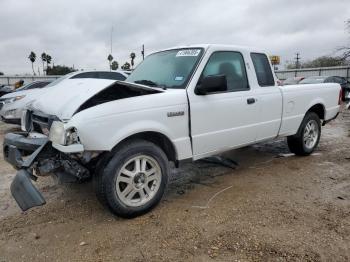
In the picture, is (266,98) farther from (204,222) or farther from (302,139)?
(204,222)

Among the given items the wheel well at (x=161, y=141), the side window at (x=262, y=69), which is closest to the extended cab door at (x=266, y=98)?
the side window at (x=262, y=69)

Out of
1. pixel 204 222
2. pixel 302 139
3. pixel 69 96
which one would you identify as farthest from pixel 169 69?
pixel 302 139

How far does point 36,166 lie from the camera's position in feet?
11.4

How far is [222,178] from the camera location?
5.07 metres

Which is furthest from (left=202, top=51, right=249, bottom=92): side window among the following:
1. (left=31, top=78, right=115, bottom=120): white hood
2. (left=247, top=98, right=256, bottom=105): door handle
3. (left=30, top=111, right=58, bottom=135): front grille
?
(left=30, top=111, right=58, bottom=135): front grille

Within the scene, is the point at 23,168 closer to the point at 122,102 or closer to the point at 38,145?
the point at 38,145

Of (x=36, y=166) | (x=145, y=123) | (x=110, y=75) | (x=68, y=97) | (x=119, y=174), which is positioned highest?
(x=110, y=75)

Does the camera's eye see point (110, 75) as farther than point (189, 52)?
Yes

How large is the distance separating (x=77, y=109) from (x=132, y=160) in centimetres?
77

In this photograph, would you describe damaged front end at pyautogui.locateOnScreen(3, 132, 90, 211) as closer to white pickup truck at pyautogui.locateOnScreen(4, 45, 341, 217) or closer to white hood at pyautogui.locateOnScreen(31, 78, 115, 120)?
white pickup truck at pyautogui.locateOnScreen(4, 45, 341, 217)

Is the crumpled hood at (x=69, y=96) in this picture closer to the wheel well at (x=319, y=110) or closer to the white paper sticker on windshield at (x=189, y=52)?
the white paper sticker on windshield at (x=189, y=52)

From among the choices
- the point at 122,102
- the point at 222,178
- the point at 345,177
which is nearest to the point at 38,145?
the point at 122,102

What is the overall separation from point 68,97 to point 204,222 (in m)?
1.95

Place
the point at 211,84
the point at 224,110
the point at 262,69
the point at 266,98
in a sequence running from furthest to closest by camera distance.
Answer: the point at 262,69 → the point at 266,98 → the point at 224,110 → the point at 211,84
